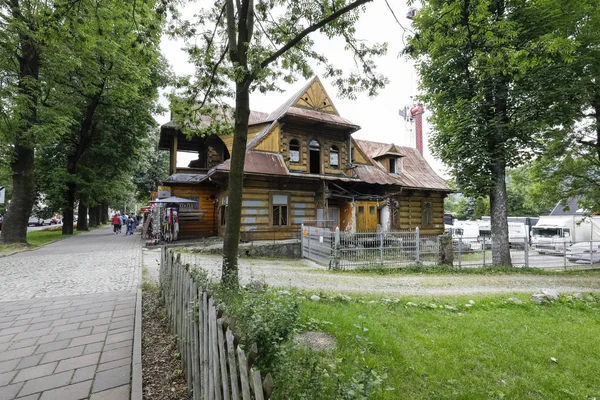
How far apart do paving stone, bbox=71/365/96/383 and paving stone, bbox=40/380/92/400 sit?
0.11 meters

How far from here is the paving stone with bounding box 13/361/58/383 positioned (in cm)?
331

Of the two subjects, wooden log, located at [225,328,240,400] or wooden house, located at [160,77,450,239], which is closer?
wooden log, located at [225,328,240,400]

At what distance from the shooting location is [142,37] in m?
5.92

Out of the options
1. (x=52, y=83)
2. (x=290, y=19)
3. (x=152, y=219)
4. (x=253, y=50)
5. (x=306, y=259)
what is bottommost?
(x=306, y=259)

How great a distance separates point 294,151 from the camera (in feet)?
60.1

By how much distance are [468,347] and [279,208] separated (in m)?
13.9

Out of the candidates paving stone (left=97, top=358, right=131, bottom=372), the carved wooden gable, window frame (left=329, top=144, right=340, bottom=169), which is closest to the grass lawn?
paving stone (left=97, top=358, right=131, bottom=372)

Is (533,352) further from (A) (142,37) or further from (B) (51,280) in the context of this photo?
(B) (51,280)

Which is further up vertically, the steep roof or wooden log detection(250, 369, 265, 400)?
the steep roof

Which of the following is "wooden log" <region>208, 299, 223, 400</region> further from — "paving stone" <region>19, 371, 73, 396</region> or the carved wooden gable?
the carved wooden gable

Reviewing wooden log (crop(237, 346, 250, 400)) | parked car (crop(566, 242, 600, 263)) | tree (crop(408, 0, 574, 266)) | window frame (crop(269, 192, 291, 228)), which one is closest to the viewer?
wooden log (crop(237, 346, 250, 400))

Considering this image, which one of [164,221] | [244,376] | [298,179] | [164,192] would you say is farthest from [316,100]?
[244,376]

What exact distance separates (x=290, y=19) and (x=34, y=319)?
25.8 feet

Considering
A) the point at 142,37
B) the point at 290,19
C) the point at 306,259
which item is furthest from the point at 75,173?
the point at 290,19
